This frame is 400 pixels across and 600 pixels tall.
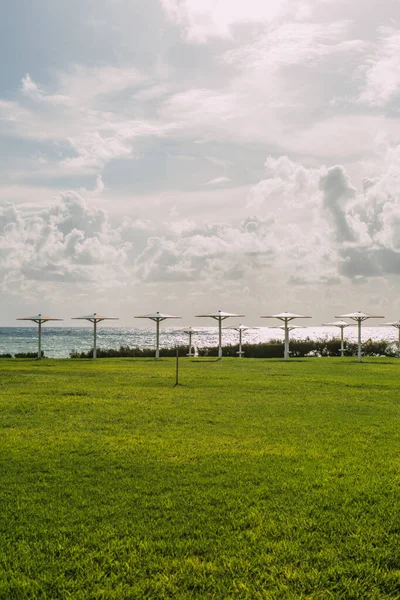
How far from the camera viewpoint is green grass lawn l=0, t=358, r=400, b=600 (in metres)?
3.80

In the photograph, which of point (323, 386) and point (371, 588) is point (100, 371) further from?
point (371, 588)

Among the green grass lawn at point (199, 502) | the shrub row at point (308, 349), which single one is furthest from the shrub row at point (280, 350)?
the green grass lawn at point (199, 502)

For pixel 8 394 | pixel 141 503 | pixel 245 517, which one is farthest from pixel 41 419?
pixel 245 517

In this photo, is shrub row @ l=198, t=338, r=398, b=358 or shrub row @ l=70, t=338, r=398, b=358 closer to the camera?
shrub row @ l=70, t=338, r=398, b=358

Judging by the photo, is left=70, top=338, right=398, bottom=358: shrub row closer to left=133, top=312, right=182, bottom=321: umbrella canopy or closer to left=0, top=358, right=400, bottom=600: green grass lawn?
left=133, top=312, right=182, bottom=321: umbrella canopy

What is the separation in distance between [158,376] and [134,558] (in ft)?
44.3

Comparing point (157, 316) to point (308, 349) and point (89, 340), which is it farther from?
point (89, 340)

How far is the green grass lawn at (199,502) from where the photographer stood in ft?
12.5

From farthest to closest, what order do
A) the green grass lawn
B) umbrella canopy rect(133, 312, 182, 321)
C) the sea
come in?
1. the sea
2. umbrella canopy rect(133, 312, 182, 321)
3. the green grass lawn

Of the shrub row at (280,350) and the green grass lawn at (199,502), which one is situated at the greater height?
the shrub row at (280,350)

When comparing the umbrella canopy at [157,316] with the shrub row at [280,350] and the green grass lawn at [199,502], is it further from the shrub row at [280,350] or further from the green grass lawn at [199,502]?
the green grass lawn at [199,502]

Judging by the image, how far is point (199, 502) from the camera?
5.25 meters

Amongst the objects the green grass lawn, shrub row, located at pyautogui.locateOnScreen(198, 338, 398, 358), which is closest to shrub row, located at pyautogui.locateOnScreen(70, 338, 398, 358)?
shrub row, located at pyautogui.locateOnScreen(198, 338, 398, 358)

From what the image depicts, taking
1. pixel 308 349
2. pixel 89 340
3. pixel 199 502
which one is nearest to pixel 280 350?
pixel 308 349
